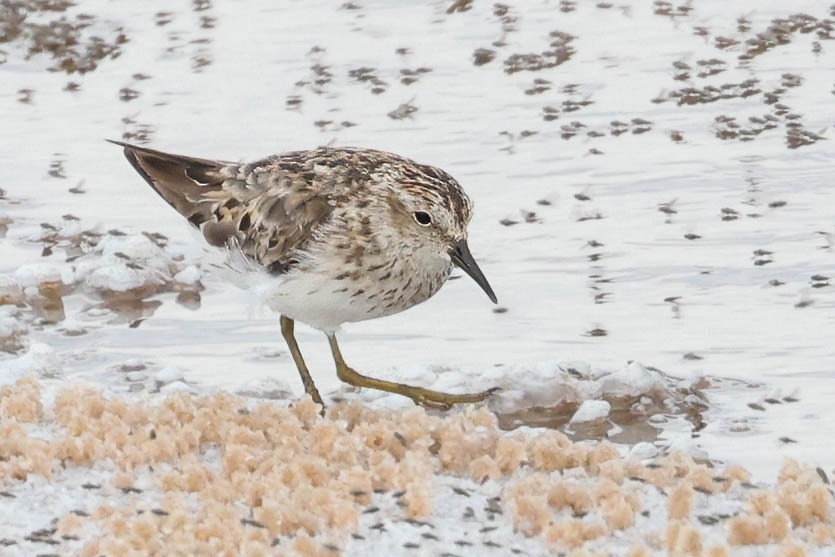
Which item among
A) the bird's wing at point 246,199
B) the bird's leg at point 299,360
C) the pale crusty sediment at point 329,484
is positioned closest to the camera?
the pale crusty sediment at point 329,484

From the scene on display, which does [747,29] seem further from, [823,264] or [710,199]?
[823,264]

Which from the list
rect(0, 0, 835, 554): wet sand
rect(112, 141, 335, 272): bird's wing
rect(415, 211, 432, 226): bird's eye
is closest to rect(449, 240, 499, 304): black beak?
rect(415, 211, 432, 226): bird's eye

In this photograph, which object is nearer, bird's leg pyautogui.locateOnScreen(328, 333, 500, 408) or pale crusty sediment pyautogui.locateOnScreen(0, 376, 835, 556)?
pale crusty sediment pyautogui.locateOnScreen(0, 376, 835, 556)

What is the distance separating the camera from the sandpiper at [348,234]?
825 centimetres

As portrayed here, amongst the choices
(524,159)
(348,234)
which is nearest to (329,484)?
(348,234)

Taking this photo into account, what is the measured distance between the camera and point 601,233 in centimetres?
1120

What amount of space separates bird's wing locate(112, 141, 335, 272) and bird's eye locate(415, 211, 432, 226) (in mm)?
459

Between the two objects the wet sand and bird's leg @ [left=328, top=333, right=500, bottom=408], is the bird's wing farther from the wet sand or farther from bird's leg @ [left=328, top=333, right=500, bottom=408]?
bird's leg @ [left=328, top=333, right=500, bottom=408]

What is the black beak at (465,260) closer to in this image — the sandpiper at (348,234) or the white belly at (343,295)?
the sandpiper at (348,234)

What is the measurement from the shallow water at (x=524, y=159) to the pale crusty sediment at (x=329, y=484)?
1.15 meters

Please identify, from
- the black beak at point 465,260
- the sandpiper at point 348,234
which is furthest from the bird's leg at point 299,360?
the black beak at point 465,260

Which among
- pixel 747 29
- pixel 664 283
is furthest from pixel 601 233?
pixel 747 29

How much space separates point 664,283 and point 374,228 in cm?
276

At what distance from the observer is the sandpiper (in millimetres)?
8250
